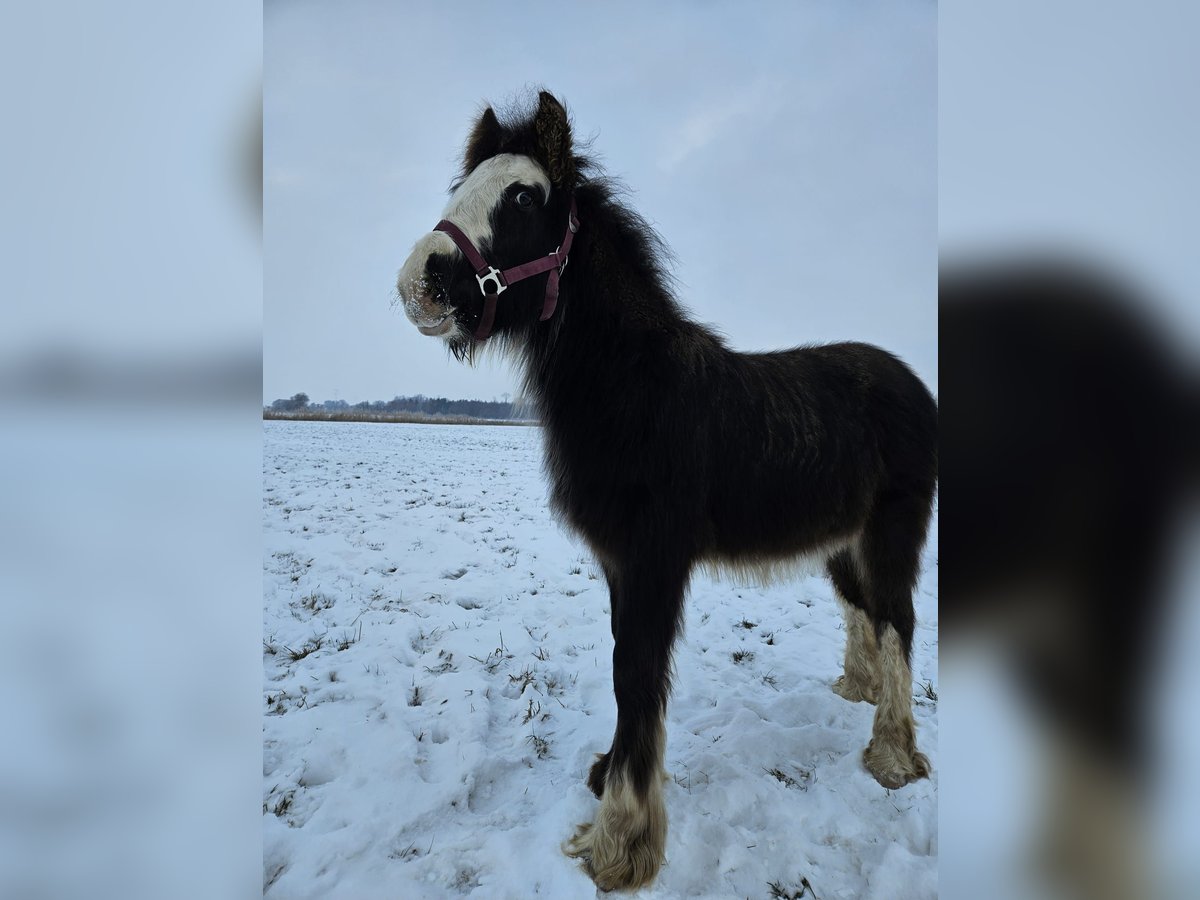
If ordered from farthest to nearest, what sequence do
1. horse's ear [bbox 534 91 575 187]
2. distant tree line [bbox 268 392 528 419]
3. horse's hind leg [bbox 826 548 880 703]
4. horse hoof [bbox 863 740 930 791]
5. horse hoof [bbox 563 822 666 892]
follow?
distant tree line [bbox 268 392 528 419], horse's hind leg [bbox 826 548 880 703], horse hoof [bbox 863 740 930 791], horse's ear [bbox 534 91 575 187], horse hoof [bbox 563 822 666 892]

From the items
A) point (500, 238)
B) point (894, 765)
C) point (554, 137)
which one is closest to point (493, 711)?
point (894, 765)

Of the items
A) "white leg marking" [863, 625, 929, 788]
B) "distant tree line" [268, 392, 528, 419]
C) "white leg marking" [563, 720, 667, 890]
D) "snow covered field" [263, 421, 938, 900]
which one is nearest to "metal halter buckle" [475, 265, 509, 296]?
"distant tree line" [268, 392, 528, 419]

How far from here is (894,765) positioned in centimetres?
182

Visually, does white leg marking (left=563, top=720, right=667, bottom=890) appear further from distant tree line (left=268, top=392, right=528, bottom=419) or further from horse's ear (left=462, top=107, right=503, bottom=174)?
horse's ear (left=462, top=107, right=503, bottom=174)

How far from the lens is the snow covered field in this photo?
1.52 m

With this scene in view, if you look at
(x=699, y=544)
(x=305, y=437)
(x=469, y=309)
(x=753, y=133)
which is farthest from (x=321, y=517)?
(x=753, y=133)

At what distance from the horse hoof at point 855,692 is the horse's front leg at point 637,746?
3.51ft

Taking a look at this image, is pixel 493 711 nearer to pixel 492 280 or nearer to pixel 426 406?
pixel 426 406

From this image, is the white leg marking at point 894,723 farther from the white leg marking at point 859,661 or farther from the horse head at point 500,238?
the horse head at point 500,238

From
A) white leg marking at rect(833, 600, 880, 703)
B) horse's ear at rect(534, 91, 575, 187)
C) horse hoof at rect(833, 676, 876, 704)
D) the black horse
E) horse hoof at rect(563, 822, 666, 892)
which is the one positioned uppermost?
horse's ear at rect(534, 91, 575, 187)

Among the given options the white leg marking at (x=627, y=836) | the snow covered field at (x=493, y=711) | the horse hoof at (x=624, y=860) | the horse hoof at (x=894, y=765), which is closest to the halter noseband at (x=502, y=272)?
the snow covered field at (x=493, y=711)

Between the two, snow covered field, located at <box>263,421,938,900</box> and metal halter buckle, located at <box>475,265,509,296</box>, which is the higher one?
metal halter buckle, located at <box>475,265,509,296</box>
